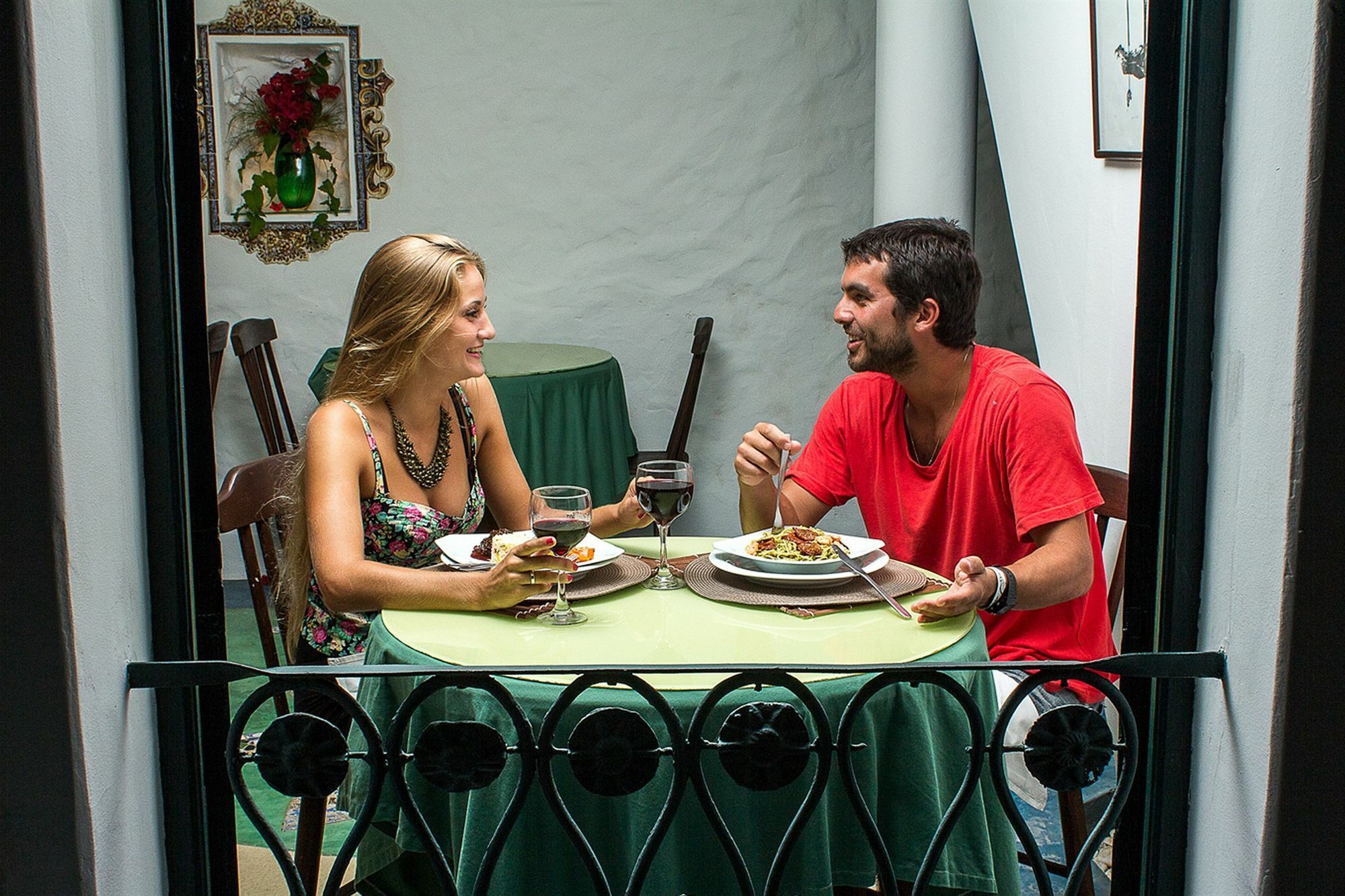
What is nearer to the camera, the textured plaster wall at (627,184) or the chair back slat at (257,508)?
the chair back slat at (257,508)

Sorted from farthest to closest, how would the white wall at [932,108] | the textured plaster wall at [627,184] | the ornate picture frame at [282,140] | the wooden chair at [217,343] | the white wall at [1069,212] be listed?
the textured plaster wall at [627,184], the ornate picture frame at [282,140], the wooden chair at [217,343], the white wall at [932,108], the white wall at [1069,212]

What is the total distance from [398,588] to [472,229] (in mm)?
3494

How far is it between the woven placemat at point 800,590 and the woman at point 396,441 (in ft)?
0.87

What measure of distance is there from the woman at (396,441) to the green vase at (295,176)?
276 cm

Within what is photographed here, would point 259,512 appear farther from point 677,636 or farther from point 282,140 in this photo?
point 282,140

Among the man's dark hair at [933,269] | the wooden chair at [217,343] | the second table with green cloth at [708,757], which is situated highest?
the man's dark hair at [933,269]

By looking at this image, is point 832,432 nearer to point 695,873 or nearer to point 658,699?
point 695,873

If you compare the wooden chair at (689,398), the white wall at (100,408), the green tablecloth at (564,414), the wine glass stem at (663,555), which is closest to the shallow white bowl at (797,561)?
the wine glass stem at (663,555)

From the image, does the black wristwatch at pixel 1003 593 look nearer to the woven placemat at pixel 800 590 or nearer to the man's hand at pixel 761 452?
the woven placemat at pixel 800 590

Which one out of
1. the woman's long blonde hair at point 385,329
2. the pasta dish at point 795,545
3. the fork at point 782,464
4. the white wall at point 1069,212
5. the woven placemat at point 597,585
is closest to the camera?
the woven placemat at point 597,585

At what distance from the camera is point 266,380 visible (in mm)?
4469

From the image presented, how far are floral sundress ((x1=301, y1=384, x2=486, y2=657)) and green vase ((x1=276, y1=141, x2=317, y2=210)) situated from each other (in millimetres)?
2986

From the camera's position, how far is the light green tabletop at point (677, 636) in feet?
5.08

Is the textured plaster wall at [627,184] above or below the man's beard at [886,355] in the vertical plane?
above
